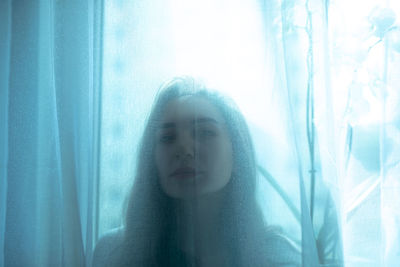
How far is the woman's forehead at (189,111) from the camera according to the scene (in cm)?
74

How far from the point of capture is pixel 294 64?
0.75m

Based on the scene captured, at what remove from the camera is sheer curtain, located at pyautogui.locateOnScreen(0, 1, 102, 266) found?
0.72m

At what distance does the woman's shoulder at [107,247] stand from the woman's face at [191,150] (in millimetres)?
125

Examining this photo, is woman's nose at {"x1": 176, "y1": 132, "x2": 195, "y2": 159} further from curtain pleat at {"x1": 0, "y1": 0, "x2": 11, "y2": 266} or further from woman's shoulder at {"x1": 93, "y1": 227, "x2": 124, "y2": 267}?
curtain pleat at {"x1": 0, "y1": 0, "x2": 11, "y2": 266}

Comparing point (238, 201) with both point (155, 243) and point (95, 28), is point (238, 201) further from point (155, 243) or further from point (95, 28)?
point (95, 28)

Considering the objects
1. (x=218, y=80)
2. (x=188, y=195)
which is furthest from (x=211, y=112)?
(x=188, y=195)

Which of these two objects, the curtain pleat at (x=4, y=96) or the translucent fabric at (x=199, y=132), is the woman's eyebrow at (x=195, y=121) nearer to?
the translucent fabric at (x=199, y=132)

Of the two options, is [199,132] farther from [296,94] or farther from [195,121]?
[296,94]

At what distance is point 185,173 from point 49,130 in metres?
0.28

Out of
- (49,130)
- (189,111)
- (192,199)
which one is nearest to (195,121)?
(189,111)

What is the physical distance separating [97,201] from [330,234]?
458 millimetres

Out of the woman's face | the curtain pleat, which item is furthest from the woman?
the curtain pleat

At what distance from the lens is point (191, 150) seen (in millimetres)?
735

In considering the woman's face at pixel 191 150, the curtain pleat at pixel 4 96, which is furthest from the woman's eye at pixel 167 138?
the curtain pleat at pixel 4 96
